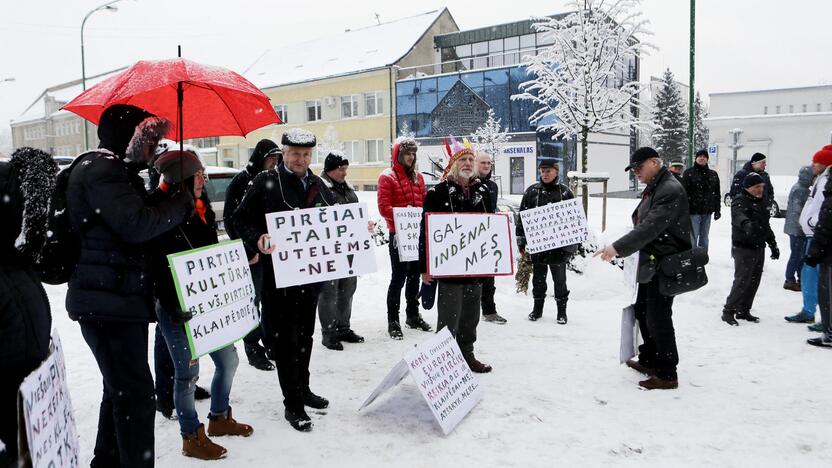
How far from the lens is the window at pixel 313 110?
45688 millimetres

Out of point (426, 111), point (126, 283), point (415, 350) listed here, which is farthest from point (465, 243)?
point (426, 111)

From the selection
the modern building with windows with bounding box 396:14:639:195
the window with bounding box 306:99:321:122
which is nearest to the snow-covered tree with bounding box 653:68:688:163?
the modern building with windows with bounding box 396:14:639:195

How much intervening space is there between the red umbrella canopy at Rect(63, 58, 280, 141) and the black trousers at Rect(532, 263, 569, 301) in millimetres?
4390

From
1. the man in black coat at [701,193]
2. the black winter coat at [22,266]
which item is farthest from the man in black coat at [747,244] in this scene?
the black winter coat at [22,266]

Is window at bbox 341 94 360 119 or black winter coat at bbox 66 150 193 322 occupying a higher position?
window at bbox 341 94 360 119

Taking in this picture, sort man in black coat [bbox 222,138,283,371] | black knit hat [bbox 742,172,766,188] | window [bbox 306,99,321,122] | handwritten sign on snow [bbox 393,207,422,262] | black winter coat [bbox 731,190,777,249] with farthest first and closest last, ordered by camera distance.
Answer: window [bbox 306,99,321,122] → black knit hat [bbox 742,172,766,188] → black winter coat [bbox 731,190,777,249] → handwritten sign on snow [bbox 393,207,422,262] → man in black coat [bbox 222,138,283,371]

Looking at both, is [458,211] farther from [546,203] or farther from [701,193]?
[701,193]

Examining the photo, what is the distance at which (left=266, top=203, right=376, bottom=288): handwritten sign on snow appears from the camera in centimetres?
430

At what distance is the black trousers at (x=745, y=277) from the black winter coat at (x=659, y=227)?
2944 mm

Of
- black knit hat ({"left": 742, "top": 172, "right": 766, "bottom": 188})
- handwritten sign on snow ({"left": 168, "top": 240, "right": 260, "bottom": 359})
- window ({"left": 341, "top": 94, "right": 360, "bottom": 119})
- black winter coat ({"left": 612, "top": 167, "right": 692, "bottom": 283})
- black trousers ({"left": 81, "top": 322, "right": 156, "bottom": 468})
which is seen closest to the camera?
black trousers ({"left": 81, "top": 322, "right": 156, "bottom": 468})

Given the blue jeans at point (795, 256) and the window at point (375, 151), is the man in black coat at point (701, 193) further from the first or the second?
the window at point (375, 151)

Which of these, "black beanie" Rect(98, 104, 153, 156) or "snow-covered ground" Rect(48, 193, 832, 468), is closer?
"black beanie" Rect(98, 104, 153, 156)

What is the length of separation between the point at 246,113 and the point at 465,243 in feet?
7.19

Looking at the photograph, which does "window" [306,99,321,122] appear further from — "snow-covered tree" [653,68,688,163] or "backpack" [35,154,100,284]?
"backpack" [35,154,100,284]
